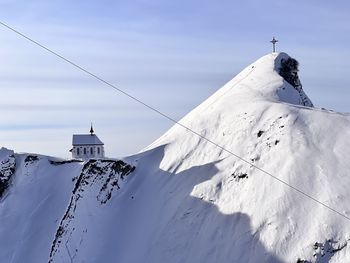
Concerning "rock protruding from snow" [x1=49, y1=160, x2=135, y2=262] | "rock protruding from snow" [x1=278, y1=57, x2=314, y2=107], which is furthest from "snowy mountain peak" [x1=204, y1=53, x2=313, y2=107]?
"rock protruding from snow" [x1=49, y1=160, x2=135, y2=262]

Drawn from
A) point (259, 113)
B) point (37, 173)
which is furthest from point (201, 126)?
point (37, 173)

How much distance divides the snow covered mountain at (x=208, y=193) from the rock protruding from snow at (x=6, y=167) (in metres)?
0.09

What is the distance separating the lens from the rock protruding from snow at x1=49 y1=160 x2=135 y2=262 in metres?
38.1

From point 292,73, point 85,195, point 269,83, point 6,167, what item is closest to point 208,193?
point 85,195

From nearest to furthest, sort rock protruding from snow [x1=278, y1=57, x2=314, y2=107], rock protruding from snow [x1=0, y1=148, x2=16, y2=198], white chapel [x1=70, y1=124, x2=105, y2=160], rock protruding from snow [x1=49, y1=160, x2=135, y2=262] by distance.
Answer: rock protruding from snow [x1=49, y1=160, x2=135, y2=262]
rock protruding from snow [x1=0, y1=148, x2=16, y2=198]
rock protruding from snow [x1=278, y1=57, x2=314, y2=107]
white chapel [x1=70, y1=124, x2=105, y2=160]

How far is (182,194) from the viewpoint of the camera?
1474 inches

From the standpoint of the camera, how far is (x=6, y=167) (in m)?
47.2

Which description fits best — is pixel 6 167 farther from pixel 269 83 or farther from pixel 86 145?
pixel 86 145

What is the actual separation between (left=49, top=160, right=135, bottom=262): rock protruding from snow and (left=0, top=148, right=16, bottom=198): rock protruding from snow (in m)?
6.81

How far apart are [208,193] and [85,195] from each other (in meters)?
11.0

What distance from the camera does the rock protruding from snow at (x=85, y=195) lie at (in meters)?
38.1

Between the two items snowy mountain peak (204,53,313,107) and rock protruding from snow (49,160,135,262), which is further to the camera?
snowy mountain peak (204,53,313,107)

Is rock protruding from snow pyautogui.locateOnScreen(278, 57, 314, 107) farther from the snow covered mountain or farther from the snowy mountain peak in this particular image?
the snow covered mountain

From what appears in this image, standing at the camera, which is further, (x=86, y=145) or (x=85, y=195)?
(x=86, y=145)
